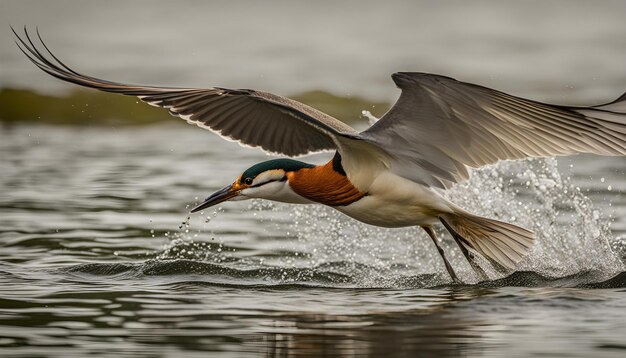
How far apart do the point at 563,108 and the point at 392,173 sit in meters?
1.31

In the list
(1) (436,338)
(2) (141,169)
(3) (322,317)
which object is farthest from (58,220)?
(1) (436,338)

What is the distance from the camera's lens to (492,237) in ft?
29.2

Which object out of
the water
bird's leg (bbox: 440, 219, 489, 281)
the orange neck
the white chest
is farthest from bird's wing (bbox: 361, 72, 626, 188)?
the water

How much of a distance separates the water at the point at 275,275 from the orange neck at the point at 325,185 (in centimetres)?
61

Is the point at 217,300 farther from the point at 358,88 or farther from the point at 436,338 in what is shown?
the point at 358,88

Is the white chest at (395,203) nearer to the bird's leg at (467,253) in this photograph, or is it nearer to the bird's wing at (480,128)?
the bird's wing at (480,128)

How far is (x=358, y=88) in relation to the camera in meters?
20.6

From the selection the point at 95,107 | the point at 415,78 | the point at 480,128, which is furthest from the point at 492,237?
the point at 95,107

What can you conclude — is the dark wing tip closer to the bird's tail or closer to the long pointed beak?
the bird's tail

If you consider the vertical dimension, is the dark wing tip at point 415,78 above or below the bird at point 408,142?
above

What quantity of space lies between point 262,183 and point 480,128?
158 cm

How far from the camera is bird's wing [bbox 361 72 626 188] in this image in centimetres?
788

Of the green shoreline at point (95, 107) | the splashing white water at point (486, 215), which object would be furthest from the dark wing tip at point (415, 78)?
the green shoreline at point (95, 107)

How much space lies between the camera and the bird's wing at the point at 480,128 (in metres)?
7.88
